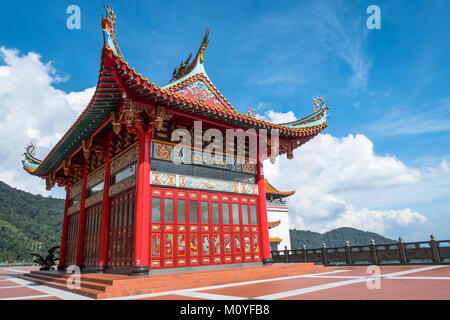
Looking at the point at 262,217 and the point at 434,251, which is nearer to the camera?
the point at 262,217

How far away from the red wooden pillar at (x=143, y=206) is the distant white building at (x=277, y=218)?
98.6 feet

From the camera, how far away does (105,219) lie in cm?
1212

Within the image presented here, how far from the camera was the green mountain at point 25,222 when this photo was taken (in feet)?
212

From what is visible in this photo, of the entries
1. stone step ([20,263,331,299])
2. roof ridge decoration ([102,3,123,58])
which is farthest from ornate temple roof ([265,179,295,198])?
roof ridge decoration ([102,3,123,58])

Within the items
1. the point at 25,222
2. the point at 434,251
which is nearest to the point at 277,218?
the point at 434,251

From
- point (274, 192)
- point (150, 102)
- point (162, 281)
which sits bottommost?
point (162, 281)

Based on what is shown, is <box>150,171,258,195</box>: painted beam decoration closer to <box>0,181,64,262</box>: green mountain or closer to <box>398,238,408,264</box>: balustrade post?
<box>398,238,408,264</box>: balustrade post

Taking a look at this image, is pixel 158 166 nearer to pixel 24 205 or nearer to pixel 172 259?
pixel 172 259

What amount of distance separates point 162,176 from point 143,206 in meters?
1.31

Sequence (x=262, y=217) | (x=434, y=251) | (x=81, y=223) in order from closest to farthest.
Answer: (x=262, y=217)
(x=434, y=251)
(x=81, y=223)

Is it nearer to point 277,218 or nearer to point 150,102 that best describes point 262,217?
point 150,102

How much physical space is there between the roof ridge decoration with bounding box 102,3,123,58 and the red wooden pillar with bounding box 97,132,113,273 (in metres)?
4.44

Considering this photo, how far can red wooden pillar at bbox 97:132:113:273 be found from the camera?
37.9 ft

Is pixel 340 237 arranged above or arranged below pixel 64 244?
above
